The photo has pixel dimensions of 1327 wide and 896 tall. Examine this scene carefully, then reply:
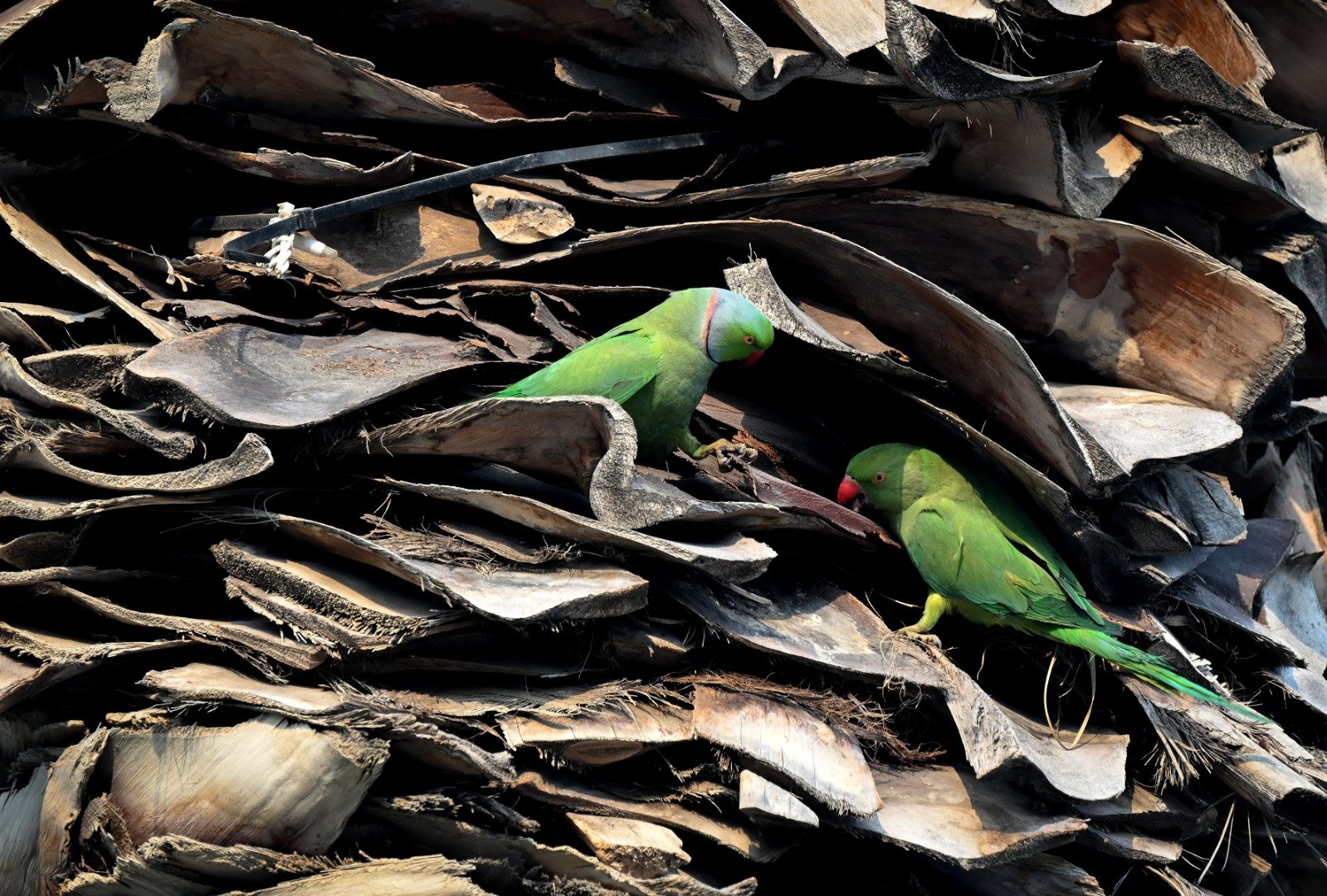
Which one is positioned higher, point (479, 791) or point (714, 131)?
point (714, 131)

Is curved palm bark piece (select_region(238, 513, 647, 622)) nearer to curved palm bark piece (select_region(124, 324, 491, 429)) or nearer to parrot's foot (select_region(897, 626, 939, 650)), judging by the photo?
curved palm bark piece (select_region(124, 324, 491, 429))

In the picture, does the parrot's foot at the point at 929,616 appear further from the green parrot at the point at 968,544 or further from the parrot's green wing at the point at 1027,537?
the parrot's green wing at the point at 1027,537

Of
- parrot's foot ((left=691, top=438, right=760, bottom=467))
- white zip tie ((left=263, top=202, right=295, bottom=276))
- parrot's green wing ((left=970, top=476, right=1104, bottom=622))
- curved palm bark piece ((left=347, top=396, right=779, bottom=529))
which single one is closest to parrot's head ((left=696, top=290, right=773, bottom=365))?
parrot's foot ((left=691, top=438, right=760, bottom=467))

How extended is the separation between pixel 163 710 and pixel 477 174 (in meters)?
1.54

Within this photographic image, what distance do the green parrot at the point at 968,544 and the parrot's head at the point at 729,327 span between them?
0.52 meters

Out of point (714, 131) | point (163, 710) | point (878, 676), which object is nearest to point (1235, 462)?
point (878, 676)

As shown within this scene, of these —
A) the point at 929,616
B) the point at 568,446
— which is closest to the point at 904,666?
the point at 929,616

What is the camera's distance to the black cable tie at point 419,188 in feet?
8.86

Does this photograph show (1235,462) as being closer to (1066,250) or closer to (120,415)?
(1066,250)

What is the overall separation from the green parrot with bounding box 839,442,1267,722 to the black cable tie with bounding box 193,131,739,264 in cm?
113

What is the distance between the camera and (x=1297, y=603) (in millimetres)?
3480

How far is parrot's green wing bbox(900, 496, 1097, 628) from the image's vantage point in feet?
9.99

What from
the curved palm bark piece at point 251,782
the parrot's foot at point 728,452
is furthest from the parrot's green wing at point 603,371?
the curved palm bark piece at point 251,782

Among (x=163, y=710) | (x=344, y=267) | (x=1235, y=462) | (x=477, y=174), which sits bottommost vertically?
(x=1235, y=462)
